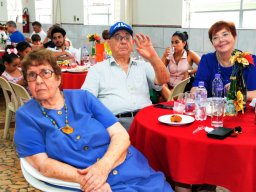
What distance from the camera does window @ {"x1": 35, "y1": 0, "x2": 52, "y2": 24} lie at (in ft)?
35.5

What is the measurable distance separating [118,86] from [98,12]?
248 inches

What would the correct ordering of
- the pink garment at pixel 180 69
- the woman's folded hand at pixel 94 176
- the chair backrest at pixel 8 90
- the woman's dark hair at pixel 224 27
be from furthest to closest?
the pink garment at pixel 180 69
the chair backrest at pixel 8 90
the woman's dark hair at pixel 224 27
the woman's folded hand at pixel 94 176

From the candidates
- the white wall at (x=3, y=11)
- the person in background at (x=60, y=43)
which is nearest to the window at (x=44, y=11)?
the white wall at (x=3, y=11)

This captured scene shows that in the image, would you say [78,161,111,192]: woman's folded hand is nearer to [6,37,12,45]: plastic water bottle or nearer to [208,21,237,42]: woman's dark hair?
[208,21,237,42]: woman's dark hair

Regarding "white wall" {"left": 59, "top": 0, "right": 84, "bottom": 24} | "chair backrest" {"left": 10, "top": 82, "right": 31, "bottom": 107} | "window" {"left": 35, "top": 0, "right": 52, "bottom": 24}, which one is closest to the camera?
"chair backrest" {"left": 10, "top": 82, "right": 31, "bottom": 107}

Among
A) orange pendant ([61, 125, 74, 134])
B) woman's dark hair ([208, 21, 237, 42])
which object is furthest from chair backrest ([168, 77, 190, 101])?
orange pendant ([61, 125, 74, 134])

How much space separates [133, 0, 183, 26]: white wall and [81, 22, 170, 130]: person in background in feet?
10.8

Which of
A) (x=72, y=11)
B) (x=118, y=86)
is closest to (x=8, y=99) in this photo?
(x=118, y=86)

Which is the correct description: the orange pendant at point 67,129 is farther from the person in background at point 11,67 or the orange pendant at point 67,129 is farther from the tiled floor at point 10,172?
the person in background at point 11,67

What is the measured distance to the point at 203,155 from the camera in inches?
67.9

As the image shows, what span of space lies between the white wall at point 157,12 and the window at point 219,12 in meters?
0.17

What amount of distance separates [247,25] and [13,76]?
10.8 ft

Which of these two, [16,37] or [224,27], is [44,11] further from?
[224,27]

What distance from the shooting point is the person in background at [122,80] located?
261 centimetres
